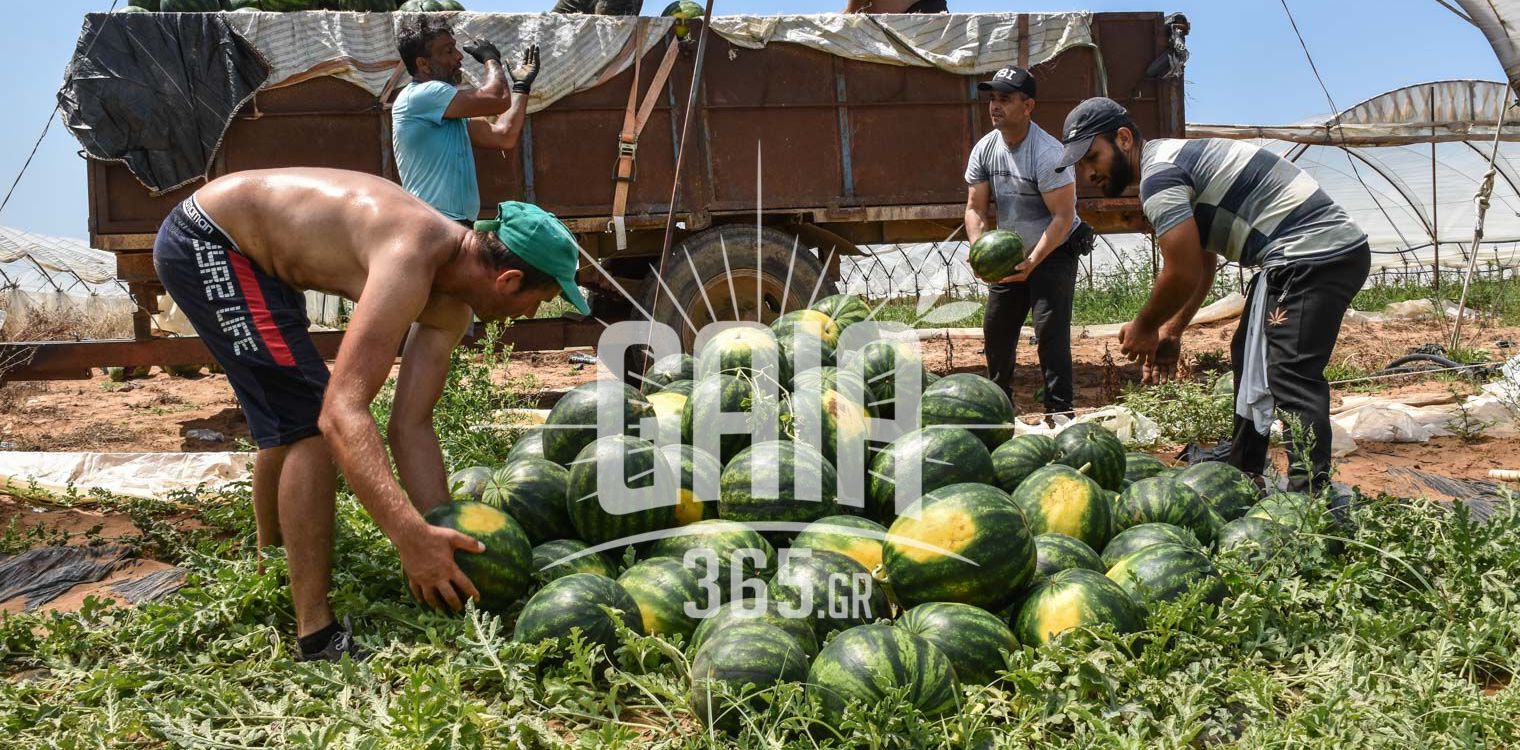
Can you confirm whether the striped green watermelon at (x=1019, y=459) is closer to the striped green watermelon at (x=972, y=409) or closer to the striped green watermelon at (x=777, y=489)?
the striped green watermelon at (x=972, y=409)

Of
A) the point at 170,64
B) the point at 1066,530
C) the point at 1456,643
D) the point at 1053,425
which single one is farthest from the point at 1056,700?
the point at 170,64

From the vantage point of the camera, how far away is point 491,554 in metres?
2.74

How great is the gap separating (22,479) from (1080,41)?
23.6 feet

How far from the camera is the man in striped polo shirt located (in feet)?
12.5

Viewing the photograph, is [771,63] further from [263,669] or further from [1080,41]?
[263,669]

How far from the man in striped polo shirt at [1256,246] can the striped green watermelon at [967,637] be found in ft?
5.94

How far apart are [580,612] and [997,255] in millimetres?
3455

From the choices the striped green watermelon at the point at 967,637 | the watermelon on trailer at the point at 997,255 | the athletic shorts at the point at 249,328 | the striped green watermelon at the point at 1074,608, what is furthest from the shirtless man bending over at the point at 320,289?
the watermelon on trailer at the point at 997,255

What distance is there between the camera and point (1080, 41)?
779 cm

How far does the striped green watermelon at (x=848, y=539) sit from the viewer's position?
281 centimetres

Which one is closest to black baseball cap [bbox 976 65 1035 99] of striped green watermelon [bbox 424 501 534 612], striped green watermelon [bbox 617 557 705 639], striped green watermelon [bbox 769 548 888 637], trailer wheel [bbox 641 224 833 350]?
trailer wheel [bbox 641 224 833 350]

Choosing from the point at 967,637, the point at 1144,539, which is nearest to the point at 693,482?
the point at 967,637

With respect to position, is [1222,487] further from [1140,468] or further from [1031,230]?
[1031,230]

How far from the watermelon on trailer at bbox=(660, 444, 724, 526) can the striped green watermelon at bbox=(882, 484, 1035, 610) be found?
26.6 inches
